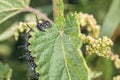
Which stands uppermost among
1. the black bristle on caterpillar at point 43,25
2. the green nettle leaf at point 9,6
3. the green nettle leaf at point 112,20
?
the green nettle leaf at point 9,6

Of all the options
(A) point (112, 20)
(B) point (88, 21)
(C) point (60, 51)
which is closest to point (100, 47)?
(C) point (60, 51)

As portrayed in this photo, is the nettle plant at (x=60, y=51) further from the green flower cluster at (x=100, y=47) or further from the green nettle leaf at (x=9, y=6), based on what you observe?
the green nettle leaf at (x=9, y=6)

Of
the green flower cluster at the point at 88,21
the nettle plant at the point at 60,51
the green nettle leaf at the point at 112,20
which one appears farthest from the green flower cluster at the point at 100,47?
the green nettle leaf at the point at 112,20

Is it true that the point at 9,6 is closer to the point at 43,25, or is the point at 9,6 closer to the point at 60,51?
the point at 43,25

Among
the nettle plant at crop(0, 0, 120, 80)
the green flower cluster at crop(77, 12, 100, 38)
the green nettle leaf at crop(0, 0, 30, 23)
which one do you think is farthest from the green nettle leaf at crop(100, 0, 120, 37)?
the nettle plant at crop(0, 0, 120, 80)

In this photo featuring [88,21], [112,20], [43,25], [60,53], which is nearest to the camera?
[60,53]

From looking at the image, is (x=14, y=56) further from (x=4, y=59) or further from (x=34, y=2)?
(x=34, y=2)

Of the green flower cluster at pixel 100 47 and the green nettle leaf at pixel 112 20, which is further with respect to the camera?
the green nettle leaf at pixel 112 20

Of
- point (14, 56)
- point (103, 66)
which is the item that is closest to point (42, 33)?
point (103, 66)

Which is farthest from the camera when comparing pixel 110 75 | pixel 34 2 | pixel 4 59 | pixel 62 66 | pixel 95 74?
pixel 34 2
